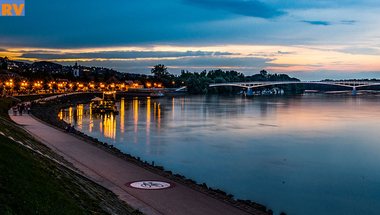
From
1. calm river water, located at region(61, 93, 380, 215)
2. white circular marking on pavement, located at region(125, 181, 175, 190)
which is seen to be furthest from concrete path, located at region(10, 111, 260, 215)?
calm river water, located at region(61, 93, 380, 215)

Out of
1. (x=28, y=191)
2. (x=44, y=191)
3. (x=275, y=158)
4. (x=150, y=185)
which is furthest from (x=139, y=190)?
(x=275, y=158)

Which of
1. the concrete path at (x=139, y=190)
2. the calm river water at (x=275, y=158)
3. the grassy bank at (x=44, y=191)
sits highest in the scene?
the grassy bank at (x=44, y=191)

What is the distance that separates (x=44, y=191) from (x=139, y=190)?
4.64 m

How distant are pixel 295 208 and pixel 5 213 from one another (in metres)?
12.0

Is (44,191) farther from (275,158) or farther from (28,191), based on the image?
(275,158)

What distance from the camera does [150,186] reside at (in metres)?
14.4

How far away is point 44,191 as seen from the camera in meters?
9.62

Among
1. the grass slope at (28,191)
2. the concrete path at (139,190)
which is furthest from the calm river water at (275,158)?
the grass slope at (28,191)

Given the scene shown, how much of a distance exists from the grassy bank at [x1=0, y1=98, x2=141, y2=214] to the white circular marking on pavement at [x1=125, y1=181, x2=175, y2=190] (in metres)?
1.48

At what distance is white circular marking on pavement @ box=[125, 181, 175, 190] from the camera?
14176 mm

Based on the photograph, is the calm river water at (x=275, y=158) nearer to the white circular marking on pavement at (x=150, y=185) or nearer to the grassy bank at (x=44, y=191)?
the white circular marking on pavement at (x=150, y=185)

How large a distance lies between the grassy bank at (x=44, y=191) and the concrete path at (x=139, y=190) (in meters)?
0.81

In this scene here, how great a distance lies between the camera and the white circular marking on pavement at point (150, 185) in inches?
558

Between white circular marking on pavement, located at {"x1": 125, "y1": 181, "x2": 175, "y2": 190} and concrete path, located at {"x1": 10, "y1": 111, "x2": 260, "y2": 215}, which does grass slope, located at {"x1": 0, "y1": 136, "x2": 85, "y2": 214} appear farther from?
white circular marking on pavement, located at {"x1": 125, "y1": 181, "x2": 175, "y2": 190}
